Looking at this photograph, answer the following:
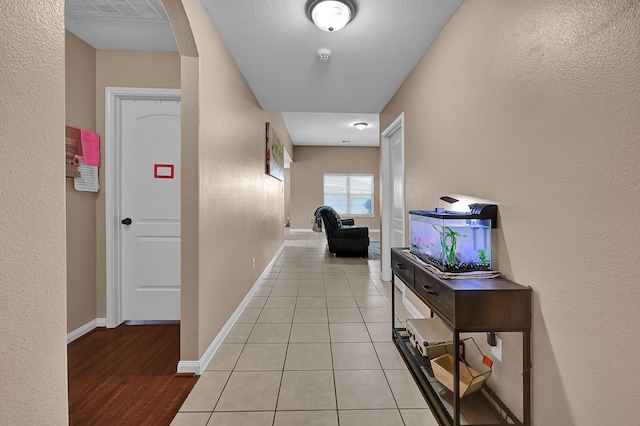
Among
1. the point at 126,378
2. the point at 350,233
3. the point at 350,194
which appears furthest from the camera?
the point at 350,194

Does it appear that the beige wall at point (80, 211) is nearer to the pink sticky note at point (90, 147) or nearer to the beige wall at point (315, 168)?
the pink sticky note at point (90, 147)

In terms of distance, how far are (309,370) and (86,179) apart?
7.78 ft

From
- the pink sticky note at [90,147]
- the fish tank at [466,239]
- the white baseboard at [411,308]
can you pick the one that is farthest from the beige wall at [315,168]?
the fish tank at [466,239]

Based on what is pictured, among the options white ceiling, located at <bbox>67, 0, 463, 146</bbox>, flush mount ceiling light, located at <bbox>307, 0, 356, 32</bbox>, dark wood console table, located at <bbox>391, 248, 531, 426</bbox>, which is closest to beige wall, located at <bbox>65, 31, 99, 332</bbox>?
white ceiling, located at <bbox>67, 0, 463, 146</bbox>

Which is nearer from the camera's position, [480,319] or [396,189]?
[480,319]

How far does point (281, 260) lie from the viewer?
5484mm

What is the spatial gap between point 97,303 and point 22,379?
232 centimetres

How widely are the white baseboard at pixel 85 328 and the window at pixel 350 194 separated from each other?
7.74 meters

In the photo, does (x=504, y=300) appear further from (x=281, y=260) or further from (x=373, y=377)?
(x=281, y=260)

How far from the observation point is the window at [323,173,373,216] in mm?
9969

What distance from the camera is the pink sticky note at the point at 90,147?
94.9 inches

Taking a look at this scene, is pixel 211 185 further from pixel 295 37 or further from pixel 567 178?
pixel 567 178

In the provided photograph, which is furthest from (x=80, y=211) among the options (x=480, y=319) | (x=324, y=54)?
(x=480, y=319)

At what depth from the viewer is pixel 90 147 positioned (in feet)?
8.07
